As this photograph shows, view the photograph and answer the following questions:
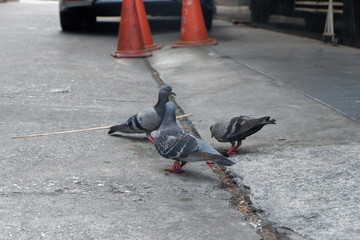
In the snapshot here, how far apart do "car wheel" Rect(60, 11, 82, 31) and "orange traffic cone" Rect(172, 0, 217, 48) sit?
11.0 ft

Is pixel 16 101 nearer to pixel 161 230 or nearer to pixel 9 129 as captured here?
pixel 9 129

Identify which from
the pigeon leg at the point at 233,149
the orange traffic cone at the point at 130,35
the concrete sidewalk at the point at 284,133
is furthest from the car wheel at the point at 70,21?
the pigeon leg at the point at 233,149

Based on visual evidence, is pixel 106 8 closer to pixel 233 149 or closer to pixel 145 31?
pixel 145 31

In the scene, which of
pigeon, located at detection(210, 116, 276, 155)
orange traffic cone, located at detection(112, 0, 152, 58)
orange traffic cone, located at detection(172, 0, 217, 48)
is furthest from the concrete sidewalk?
orange traffic cone, located at detection(172, 0, 217, 48)

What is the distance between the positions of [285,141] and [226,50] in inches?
214

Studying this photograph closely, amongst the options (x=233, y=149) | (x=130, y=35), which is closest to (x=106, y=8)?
(x=130, y=35)

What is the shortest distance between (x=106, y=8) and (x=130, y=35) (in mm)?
2780

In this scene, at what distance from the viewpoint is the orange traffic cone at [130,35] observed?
1032cm

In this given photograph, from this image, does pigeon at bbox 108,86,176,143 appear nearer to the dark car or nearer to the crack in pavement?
the crack in pavement

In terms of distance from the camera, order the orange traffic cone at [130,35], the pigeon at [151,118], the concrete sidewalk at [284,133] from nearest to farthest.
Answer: the concrete sidewalk at [284,133] < the pigeon at [151,118] < the orange traffic cone at [130,35]

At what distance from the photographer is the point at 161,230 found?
3498 mm

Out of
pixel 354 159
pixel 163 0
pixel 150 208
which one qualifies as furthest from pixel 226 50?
pixel 150 208

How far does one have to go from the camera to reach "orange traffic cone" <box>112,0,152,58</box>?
10.3 meters

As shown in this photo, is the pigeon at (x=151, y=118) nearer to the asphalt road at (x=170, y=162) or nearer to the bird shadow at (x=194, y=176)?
the asphalt road at (x=170, y=162)
